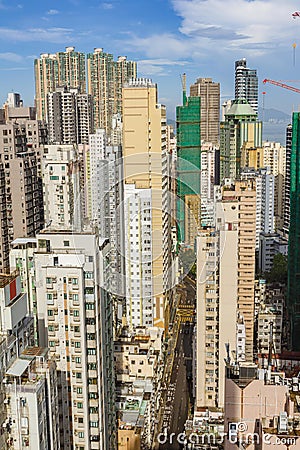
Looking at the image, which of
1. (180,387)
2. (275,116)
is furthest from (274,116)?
(180,387)

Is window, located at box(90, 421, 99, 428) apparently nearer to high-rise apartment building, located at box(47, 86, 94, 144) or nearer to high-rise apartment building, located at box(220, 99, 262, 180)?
high-rise apartment building, located at box(47, 86, 94, 144)

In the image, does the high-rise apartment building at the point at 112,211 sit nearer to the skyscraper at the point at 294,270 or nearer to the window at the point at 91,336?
the window at the point at 91,336

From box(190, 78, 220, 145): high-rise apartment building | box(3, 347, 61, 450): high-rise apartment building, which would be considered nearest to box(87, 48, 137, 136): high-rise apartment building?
box(190, 78, 220, 145): high-rise apartment building

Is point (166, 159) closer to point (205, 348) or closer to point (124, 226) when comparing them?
point (124, 226)

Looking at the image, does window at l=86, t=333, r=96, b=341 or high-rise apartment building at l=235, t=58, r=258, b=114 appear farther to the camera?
high-rise apartment building at l=235, t=58, r=258, b=114

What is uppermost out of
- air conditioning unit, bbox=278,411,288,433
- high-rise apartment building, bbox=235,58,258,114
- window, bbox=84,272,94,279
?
high-rise apartment building, bbox=235,58,258,114

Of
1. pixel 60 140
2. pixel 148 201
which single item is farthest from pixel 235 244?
pixel 60 140

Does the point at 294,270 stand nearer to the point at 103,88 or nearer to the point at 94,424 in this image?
the point at 94,424
